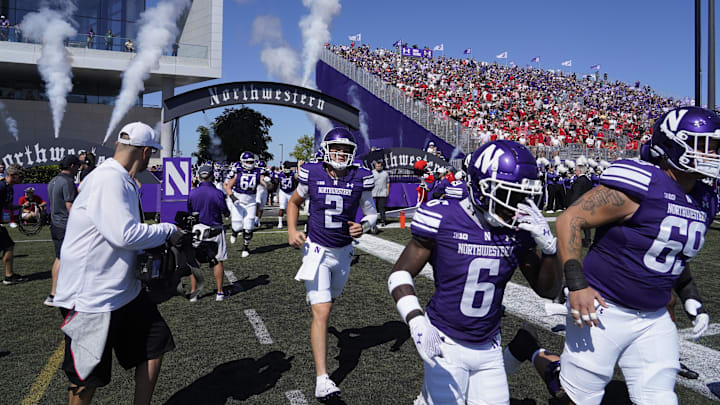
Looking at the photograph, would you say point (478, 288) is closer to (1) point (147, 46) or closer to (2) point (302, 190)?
(2) point (302, 190)

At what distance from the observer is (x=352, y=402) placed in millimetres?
3725

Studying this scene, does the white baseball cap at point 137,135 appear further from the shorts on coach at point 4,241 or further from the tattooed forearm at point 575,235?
the shorts on coach at point 4,241

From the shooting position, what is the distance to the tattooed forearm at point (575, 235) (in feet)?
8.59

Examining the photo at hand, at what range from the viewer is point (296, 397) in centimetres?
378

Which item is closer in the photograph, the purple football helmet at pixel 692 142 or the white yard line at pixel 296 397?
the purple football helmet at pixel 692 142

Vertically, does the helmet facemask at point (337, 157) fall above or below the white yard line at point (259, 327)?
above

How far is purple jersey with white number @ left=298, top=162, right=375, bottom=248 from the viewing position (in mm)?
4293

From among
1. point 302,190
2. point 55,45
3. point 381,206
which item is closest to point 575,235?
point 302,190

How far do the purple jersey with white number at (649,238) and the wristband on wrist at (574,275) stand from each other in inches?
10.5

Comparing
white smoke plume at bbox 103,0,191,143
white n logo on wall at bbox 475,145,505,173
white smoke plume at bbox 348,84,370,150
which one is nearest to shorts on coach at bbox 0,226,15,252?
white n logo on wall at bbox 475,145,505,173

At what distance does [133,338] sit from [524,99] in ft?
127

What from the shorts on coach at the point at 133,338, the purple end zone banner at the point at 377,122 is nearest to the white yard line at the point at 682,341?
the shorts on coach at the point at 133,338

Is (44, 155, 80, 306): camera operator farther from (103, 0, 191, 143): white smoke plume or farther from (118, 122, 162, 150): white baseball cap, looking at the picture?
(103, 0, 191, 143): white smoke plume

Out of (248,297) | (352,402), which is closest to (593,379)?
(352,402)
